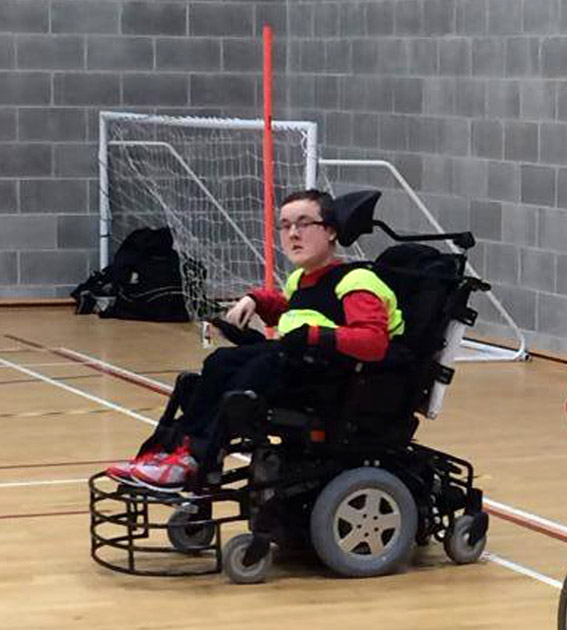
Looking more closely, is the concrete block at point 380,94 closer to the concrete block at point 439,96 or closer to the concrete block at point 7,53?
the concrete block at point 439,96

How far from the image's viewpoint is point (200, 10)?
533 inches

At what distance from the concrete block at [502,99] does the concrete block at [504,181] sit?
0.31 m

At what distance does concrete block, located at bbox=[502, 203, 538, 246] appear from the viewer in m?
10.8

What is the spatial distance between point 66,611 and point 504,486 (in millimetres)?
2289

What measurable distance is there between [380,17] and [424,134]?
99cm

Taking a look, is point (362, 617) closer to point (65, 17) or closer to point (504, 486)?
point (504, 486)

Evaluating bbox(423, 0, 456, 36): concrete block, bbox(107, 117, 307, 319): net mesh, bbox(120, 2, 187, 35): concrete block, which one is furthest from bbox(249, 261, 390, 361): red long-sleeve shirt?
bbox(120, 2, 187, 35): concrete block

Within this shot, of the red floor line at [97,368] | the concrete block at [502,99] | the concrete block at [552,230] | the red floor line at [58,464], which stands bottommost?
the red floor line at [97,368]

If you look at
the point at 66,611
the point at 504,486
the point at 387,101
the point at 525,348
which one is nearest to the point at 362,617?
the point at 66,611

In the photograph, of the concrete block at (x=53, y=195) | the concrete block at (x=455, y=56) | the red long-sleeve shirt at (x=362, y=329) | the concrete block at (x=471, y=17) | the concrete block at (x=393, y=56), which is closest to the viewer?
the red long-sleeve shirt at (x=362, y=329)

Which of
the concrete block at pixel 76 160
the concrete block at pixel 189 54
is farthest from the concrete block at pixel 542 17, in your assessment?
the concrete block at pixel 76 160

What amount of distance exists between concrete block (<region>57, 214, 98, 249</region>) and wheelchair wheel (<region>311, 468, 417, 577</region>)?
7.94m

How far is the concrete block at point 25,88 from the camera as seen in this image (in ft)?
42.9

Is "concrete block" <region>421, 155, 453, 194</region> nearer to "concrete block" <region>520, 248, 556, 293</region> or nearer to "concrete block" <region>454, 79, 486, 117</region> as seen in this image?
"concrete block" <region>454, 79, 486, 117</region>
